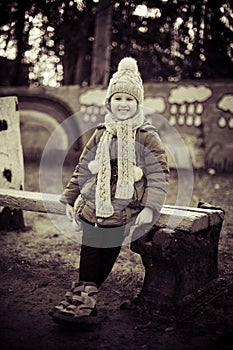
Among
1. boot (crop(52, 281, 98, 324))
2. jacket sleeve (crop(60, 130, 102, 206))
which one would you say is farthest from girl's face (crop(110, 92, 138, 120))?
boot (crop(52, 281, 98, 324))

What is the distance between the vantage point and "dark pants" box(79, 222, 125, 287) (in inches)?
117

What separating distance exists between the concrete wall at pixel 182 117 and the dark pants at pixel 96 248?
512cm

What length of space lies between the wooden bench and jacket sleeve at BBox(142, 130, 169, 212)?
0.48 ft

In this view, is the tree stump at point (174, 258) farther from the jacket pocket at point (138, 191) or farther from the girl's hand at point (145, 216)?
the jacket pocket at point (138, 191)

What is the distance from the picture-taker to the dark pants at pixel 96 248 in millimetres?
2961

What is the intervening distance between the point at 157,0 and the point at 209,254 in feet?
9.61

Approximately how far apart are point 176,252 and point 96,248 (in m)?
0.53

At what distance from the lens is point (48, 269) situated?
3.83 metres

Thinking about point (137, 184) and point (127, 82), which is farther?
point (127, 82)

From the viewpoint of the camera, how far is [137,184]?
2.96 metres

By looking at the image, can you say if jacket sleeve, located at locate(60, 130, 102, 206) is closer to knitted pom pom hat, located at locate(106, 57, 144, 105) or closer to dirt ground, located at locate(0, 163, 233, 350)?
knitted pom pom hat, located at locate(106, 57, 144, 105)

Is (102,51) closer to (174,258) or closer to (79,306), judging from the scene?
(174,258)

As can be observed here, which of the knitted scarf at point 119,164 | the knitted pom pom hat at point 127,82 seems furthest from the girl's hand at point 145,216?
the knitted pom pom hat at point 127,82

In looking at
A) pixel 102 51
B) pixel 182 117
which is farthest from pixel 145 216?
pixel 102 51
